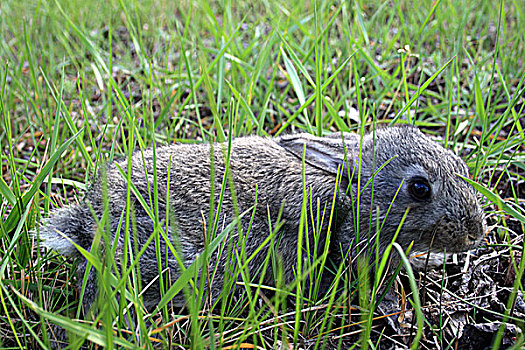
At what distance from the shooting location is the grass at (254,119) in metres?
2.62

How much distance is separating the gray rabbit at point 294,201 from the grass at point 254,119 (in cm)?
14

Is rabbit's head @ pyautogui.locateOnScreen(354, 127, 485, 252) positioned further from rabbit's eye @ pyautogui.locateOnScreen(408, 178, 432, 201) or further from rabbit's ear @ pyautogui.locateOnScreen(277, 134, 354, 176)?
rabbit's ear @ pyautogui.locateOnScreen(277, 134, 354, 176)

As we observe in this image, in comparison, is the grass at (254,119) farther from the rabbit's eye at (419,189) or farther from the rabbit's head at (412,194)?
the rabbit's eye at (419,189)

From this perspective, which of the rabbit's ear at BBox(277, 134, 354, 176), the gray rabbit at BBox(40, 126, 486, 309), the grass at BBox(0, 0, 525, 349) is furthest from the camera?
the rabbit's ear at BBox(277, 134, 354, 176)

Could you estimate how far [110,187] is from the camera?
3.12 m

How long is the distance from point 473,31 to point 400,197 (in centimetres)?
318

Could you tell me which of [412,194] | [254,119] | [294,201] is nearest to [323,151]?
[294,201]

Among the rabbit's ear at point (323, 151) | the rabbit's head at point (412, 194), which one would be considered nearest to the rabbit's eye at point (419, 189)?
the rabbit's head at point (412, 194)

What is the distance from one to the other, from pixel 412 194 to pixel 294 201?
684 millimetres

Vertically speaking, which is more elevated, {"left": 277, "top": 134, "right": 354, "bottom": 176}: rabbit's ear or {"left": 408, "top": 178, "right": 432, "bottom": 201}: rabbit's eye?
{"left": 277, "top": 134, "right": 354, "bottom": 176}: rabbit's ear

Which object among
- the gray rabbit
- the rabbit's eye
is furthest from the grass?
the rabbit's eye

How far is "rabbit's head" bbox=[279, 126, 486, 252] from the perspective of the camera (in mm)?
3074

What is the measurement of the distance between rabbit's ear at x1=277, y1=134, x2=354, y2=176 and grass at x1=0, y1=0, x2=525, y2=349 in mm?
216

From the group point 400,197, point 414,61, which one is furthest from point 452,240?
point 414,61
